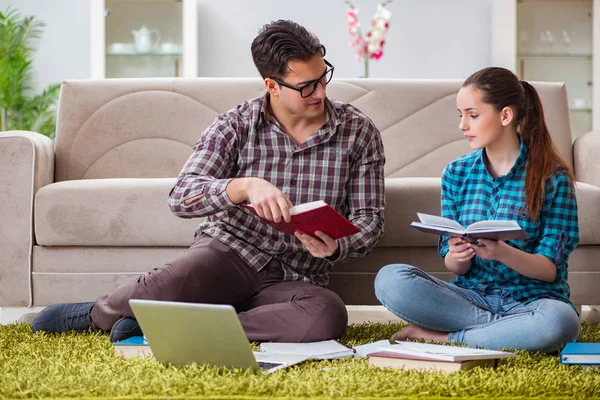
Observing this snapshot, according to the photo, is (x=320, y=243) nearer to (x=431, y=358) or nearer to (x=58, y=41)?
(x=431, y=358)

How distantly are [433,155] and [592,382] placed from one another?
1.70m

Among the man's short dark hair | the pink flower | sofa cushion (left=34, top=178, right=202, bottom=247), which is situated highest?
the pink flower

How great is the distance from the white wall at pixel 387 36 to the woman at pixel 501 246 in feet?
11.6

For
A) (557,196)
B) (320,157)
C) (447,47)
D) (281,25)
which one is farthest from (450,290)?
(447,47)

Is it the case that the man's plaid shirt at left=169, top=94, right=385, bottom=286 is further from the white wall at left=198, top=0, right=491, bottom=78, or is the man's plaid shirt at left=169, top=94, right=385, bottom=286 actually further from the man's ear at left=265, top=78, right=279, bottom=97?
the white wall at left=198, top=0, right=491, bottom=78

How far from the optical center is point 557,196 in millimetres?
1775

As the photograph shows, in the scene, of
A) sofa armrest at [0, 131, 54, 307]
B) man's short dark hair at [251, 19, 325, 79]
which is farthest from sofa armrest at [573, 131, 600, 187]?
sofa armrest at [0, 131, 54, 307]

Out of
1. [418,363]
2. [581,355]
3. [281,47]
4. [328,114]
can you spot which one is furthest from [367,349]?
[281,47]

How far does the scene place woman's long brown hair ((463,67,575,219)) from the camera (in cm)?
177

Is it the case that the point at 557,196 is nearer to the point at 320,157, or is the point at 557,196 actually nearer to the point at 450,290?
the point at 450,290

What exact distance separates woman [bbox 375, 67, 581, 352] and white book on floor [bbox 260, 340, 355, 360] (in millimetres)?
245

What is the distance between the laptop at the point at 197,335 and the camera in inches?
49.1

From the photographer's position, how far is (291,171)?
75.2 inches

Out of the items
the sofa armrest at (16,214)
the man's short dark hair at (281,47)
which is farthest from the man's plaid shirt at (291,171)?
the sofa armrest at (16,214)
